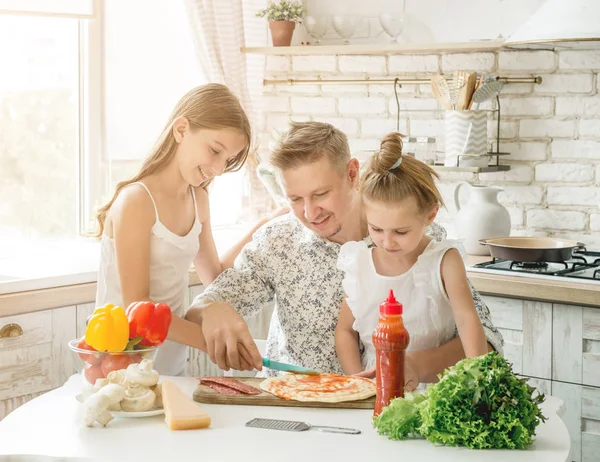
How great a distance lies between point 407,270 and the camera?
2166mm

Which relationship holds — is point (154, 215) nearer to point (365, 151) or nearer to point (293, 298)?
point (293, 298)

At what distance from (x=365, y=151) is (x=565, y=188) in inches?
34.8

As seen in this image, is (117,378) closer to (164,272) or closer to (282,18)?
(164,272)

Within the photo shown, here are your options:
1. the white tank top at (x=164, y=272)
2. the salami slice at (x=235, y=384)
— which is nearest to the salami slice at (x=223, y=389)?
the salami slice at (x=235, y=384)

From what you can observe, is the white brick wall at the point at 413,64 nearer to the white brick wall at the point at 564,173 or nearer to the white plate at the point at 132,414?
the white brick wall at the point at 564,173

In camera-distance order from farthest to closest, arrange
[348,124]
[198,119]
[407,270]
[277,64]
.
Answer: [277,64]
[348,124]
[198,119]
[407,270]

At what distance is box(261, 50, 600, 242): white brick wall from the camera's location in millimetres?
3520

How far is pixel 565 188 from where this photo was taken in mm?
3580

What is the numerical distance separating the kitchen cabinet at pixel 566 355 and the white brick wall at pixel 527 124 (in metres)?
0.72

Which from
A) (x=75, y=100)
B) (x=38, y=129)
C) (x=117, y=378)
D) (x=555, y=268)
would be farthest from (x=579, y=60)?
(x=117, y=378)

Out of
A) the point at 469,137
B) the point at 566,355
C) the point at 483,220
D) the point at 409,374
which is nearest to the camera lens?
the point at 409,374

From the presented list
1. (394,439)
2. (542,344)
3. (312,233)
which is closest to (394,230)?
(312,233)

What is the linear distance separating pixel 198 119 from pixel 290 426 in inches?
38.8

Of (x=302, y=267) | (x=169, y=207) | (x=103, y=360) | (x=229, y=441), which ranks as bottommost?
(x=229, y=441)
